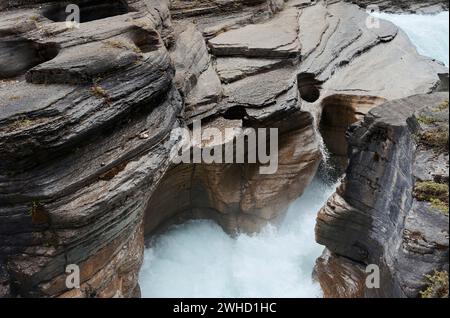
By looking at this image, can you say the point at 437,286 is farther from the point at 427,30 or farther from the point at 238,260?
the point at 427,30

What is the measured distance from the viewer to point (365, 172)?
8.66m

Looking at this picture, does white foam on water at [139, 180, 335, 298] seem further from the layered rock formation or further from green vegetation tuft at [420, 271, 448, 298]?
green vegetation tuft at [420, 271, 448, 298]

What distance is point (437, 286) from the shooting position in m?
6.75

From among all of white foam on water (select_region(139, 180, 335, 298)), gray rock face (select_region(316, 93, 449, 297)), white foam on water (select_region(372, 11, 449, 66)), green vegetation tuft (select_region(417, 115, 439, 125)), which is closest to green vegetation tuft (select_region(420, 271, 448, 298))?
gray rock face (select_region(316, 93, 449, 297))

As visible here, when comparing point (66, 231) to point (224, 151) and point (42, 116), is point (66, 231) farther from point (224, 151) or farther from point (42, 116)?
point (224, 151)

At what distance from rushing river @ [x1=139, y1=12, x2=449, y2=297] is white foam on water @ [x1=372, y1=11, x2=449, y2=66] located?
6.18m

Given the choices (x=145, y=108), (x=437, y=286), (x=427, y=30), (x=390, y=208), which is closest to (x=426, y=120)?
(x=390, y=208)

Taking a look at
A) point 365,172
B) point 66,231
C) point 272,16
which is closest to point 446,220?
point 365,172

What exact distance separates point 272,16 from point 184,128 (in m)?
6.01

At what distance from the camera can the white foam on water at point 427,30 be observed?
14.7m

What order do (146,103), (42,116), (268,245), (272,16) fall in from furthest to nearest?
(272,16) < (268,245) < (146,103) < (42,116)

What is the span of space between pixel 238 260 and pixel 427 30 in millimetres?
10883

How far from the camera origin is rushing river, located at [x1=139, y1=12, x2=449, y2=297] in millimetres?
10172

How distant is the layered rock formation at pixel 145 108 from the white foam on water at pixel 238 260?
0.48 m
